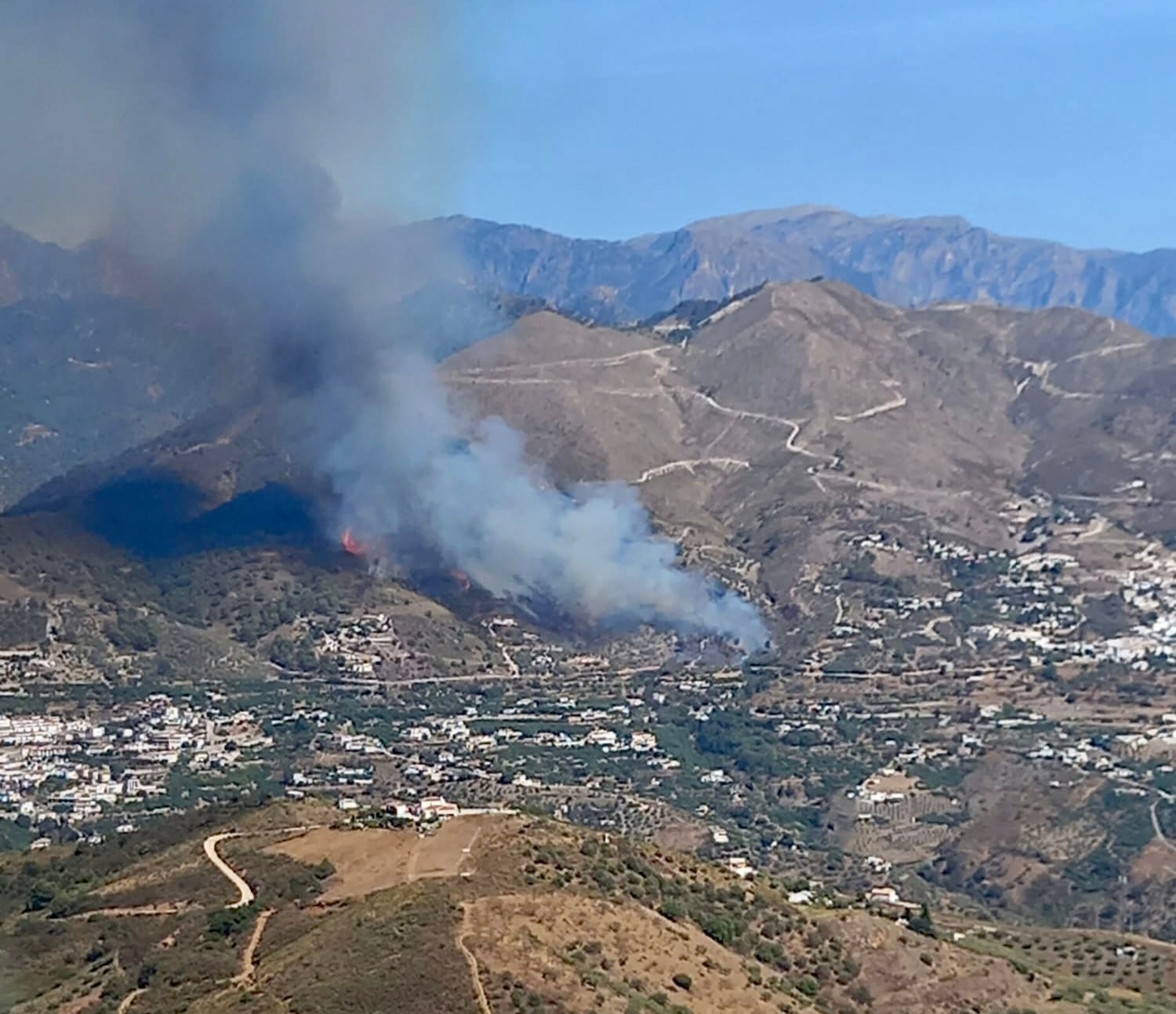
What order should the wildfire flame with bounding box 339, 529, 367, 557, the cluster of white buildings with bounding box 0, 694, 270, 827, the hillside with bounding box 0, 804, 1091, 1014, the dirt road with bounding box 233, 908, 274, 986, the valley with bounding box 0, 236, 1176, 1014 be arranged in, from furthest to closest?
the wildfire flame with bounding box 339, 529, 367, 557
the cluster of white buildings with bounding box 0, 694, 270, 827
the valley with bounding box 0, 236, 1176, 1014
the dirt road with bounding box 233, 908, 274, 986
the hillside with bounding box 0, 804, 1091, 1014

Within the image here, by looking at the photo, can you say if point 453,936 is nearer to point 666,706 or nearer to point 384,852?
point 384,852

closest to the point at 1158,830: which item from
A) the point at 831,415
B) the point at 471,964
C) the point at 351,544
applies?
the point at 471,964

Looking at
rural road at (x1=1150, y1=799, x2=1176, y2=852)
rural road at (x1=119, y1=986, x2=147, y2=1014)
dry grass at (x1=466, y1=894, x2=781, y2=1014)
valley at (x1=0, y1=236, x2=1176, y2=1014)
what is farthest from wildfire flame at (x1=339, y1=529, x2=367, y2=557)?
rural road at (x1=119, y1=986, x2=147, y2=1014)

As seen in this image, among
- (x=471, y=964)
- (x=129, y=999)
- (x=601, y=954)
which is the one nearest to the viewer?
(x=471, y=964)

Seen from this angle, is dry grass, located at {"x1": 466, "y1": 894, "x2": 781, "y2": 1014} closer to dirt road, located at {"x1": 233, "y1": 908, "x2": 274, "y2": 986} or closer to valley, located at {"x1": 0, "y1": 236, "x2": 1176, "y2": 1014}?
valley, located at {"x1": 0, "y1": 236, "x2": 1176, "y2": 1014}

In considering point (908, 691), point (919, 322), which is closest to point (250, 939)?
point (908, 691)

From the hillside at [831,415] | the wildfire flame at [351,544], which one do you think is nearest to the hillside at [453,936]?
the wildfire flame at [351,544]

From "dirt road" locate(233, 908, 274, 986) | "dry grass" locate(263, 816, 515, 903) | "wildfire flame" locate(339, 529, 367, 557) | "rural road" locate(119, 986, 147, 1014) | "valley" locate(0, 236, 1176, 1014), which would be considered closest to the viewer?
"dirt road" locate(233, 908, 274, 986)
